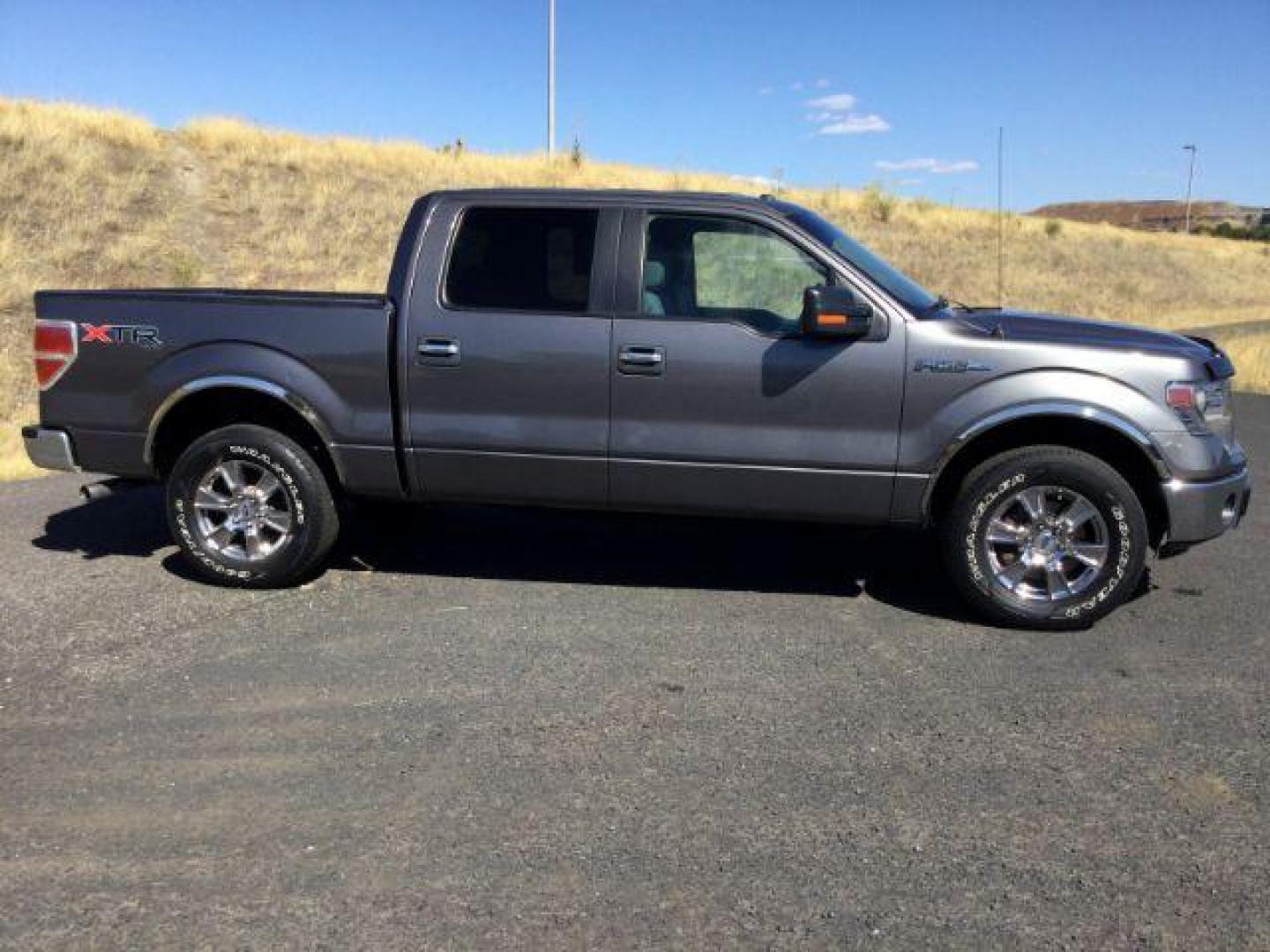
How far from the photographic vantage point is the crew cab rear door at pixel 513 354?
507 cm

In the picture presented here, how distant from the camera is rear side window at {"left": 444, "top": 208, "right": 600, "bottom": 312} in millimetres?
5164

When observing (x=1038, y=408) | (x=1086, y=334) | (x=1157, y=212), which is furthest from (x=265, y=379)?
(x=1157, y=212)

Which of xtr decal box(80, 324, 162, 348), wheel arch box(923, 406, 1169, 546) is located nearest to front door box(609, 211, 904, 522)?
wheel arch box(923, 406, 1169, 546)

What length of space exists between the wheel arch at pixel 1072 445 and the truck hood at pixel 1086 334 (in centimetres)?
34

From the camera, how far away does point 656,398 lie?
500cm

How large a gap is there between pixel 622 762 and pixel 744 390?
1990mm

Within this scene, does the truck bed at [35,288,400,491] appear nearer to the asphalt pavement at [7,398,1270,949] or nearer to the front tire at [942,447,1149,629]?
the asphalt pavement at [7,398,1270,949]

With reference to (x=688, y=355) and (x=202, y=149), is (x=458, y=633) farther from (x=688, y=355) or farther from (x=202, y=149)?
(x=202, y=149)

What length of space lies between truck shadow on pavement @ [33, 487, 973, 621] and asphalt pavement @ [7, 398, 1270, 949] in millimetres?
55

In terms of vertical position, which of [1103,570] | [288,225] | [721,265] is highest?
[288,225]

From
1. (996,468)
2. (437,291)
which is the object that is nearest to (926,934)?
(996,468)

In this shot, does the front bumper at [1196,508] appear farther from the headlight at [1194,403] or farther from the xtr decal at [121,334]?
the xtr decal at [121,334]

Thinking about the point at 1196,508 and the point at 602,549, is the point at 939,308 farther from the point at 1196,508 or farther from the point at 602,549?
the point at 602,549

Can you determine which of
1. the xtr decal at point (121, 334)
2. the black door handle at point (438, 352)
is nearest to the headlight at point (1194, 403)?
the black door handle at point (438, 352)
